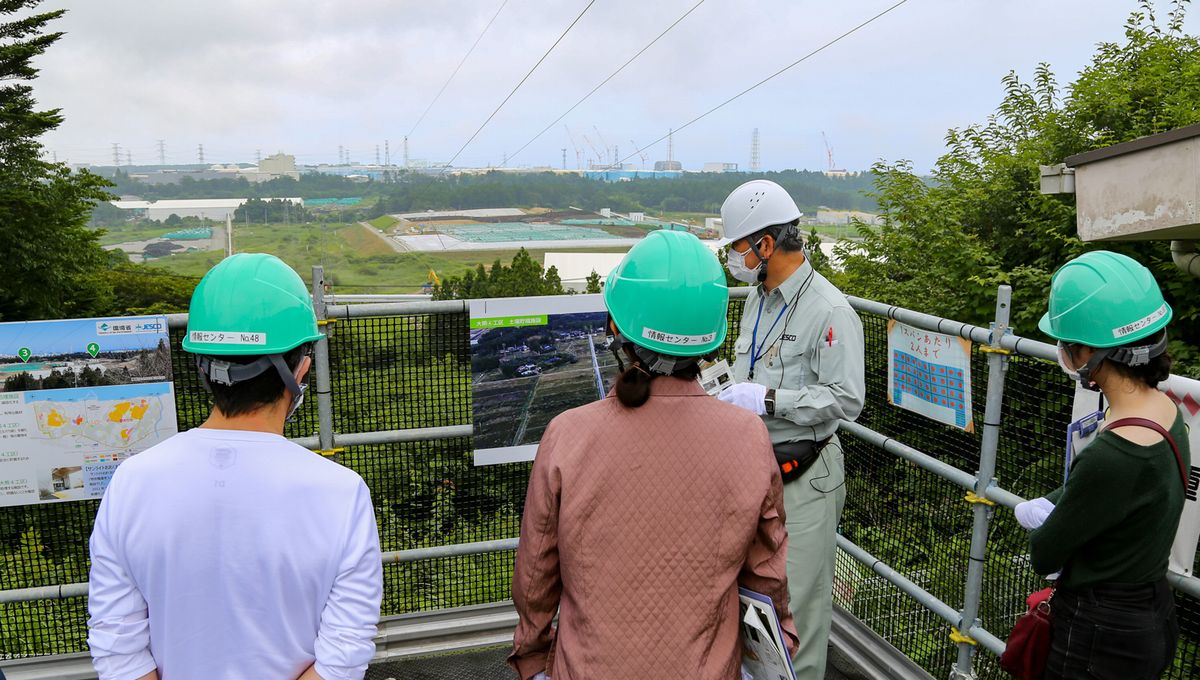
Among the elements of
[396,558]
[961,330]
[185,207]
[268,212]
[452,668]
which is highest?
[185,207]

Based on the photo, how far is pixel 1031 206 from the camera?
1325cm

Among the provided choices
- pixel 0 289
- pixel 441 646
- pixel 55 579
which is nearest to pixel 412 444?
pixel 441 646

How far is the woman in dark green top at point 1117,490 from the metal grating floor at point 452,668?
2.07 metres

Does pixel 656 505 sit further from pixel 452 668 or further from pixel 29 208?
pixel 29 208

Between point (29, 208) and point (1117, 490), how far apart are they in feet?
136

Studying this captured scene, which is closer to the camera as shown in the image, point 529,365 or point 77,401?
point 77,401

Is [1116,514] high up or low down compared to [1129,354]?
down

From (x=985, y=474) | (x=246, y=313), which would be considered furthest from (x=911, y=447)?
(x=246, y=313)

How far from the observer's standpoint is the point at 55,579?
410 centimetres

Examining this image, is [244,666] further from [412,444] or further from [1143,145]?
[1143,145]

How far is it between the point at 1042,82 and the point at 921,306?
22.3ft

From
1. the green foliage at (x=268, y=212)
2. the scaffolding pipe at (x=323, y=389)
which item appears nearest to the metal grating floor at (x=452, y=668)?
the scaffolding pipe at (x=323, y=389)

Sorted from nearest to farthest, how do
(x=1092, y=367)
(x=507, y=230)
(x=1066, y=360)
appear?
1. (x=1092, y=367)
2. (x=1066, y=360)
3. (x=507, y=230)

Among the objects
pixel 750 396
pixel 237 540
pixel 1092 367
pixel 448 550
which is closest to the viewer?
pixel 237 540
